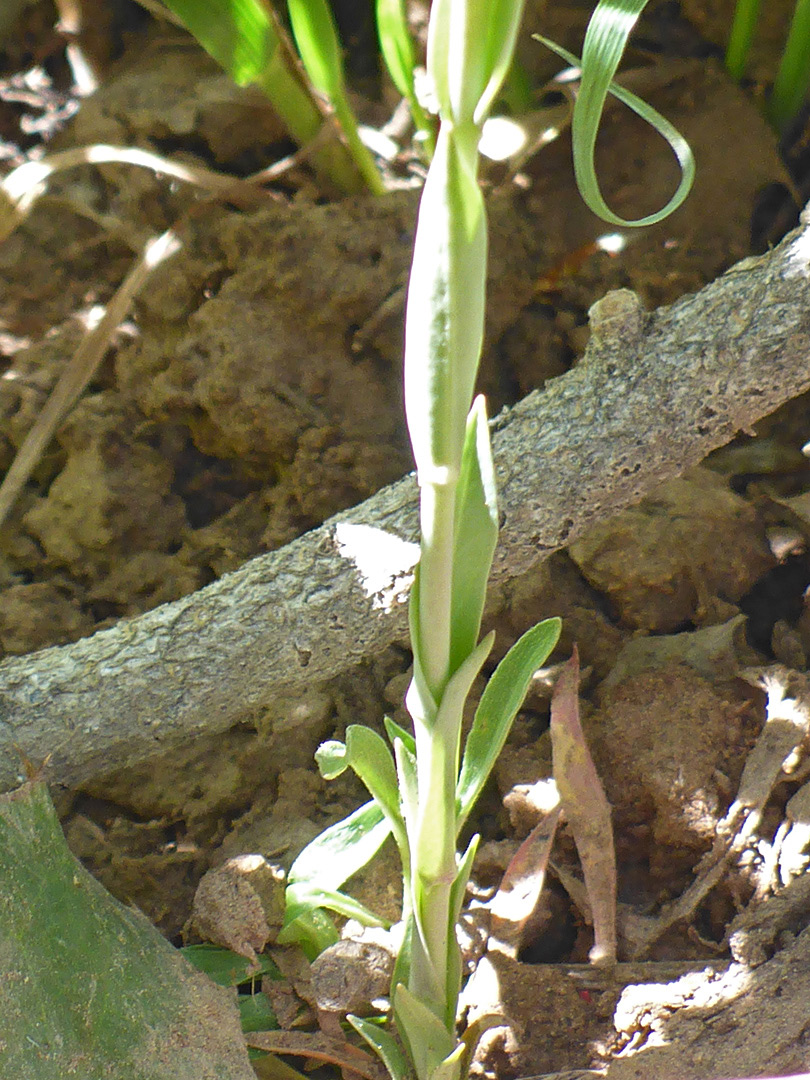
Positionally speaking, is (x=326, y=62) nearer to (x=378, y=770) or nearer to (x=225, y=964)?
(x=378, y=770)

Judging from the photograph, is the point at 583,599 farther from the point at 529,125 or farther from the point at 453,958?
the point at 529,125

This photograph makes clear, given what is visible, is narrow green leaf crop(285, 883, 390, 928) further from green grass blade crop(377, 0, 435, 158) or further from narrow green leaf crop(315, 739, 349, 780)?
green grass blade crop(377, 0, 435, 158)

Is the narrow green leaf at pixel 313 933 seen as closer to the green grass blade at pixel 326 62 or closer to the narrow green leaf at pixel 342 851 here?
the narrow green leaf at pixel 342 851

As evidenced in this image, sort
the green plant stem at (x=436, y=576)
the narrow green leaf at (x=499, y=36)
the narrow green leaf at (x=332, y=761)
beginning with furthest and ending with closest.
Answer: the narrow green leaf at (x=332, y=761) → the green plant stem at (x=436, y=576) → the narrow green leaf at (x=499, y=36)

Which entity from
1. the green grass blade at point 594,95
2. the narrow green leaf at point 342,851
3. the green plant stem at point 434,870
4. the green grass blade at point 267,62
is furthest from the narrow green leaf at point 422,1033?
the green grass blade at point 267,62

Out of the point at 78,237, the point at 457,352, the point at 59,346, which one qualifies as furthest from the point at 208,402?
the point at 457,352

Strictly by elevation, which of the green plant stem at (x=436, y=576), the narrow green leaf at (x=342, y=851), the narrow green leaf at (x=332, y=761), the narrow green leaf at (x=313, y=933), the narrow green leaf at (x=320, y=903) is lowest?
the narrow green leaf at (x=313, y=933)
